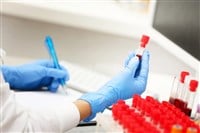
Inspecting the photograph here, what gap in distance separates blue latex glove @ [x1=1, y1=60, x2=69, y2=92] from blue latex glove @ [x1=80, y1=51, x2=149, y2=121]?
0.30 meters

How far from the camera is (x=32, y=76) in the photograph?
1396 mm

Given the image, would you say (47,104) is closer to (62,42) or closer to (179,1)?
(179,1)

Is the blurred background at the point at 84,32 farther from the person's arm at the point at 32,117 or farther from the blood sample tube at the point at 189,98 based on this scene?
the person's arm at the point at 32,117

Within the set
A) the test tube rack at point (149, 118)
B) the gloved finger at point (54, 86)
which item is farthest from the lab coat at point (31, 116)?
the gloved finger at point (54, 86)

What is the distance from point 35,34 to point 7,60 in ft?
0.63

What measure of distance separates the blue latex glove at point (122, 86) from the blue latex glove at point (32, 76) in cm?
30

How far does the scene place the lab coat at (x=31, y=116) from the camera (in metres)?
0.89

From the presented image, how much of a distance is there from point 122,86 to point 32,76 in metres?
0.41

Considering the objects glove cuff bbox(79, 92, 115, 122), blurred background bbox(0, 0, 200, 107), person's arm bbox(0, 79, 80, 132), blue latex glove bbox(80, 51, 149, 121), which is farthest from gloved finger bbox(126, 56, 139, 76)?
blurred background bbox(0, 0, 200, 107)

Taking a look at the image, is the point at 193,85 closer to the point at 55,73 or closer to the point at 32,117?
the point at 32,117

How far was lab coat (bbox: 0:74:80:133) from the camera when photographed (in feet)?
2.92

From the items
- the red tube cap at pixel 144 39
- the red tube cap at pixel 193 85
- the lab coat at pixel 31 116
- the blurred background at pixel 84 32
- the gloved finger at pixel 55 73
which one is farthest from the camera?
the blurred background at pixel 84 32

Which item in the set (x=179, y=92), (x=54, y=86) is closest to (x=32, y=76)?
(x=54, y=86)

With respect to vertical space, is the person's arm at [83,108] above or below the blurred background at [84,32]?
below
